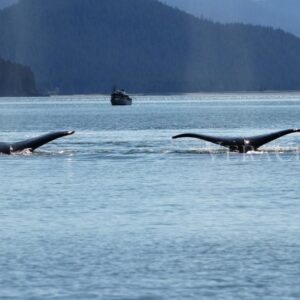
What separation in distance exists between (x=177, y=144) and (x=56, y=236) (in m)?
61.0

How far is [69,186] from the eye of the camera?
5350cm

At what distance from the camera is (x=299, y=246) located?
34.1 metres

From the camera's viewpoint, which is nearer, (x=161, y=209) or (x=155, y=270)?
(x=155, y=270)

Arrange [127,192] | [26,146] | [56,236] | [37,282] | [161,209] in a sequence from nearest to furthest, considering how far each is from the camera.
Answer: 1. [37,282]
2. [56,236]
3. [161,209]
4. [127,192]
5. [26,146]

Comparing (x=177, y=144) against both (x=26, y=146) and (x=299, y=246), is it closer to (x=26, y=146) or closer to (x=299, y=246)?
(x=26, y=146)

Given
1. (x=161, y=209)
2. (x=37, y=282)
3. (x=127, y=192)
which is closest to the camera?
(x=37, y=282)

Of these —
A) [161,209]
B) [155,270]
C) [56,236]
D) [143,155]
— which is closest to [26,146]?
[143,155]

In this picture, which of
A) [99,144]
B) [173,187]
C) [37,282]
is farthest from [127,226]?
[99,144]

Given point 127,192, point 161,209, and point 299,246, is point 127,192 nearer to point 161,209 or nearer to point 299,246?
point 161,209

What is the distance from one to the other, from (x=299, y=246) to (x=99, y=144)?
207 ft

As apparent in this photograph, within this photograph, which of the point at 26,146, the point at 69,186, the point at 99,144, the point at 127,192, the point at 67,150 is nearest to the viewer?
the point at 127,192

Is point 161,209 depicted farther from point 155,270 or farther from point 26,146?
point 26,146

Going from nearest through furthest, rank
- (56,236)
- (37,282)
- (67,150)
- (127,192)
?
1. (37,282)
2. (56,236)
3. (127,192)
4. (67,150)

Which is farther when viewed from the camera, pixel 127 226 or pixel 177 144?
pixel 177 144
